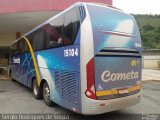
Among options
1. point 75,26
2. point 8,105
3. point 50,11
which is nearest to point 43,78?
point 8,105

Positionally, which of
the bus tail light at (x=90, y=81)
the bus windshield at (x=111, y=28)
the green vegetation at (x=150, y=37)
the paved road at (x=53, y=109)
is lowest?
the paved road at (x=53, y=109)

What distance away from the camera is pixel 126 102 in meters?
6.20

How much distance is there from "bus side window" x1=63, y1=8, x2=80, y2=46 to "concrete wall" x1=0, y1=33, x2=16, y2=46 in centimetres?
1974

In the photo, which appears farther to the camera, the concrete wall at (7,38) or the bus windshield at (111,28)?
the concrete wall at (7,38)

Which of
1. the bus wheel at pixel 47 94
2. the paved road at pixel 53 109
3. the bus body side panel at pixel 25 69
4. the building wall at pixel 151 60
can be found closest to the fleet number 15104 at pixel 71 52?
the paved road at pixel 53 109

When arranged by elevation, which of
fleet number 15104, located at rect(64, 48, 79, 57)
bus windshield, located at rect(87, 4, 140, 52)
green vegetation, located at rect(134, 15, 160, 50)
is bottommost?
fleet number 15104, located at rect(64, 48, 79, 57)

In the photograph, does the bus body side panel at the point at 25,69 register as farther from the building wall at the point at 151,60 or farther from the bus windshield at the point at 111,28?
the building wall at the point at 151,60

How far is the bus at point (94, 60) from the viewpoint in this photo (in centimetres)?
552

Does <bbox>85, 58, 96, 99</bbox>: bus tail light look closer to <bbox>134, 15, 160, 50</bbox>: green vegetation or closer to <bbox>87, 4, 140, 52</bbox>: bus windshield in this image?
<bbox>87, 4, 140, 52</bbox>: bus windshield

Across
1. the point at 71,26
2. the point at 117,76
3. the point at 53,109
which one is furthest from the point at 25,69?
the point at 117,76

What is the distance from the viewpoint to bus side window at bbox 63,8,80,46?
19.4 feet

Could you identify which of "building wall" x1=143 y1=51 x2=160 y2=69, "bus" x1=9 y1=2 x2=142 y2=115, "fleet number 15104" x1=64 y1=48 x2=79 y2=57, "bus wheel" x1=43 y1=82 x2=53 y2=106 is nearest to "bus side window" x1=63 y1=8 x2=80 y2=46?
"bus" x1=9 y1=2 x2=142 y2=115

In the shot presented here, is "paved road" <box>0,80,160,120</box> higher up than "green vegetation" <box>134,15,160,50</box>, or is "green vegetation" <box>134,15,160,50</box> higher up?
"green vegetation" <box>134,15,160,50</box>

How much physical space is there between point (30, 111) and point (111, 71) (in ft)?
9.45
